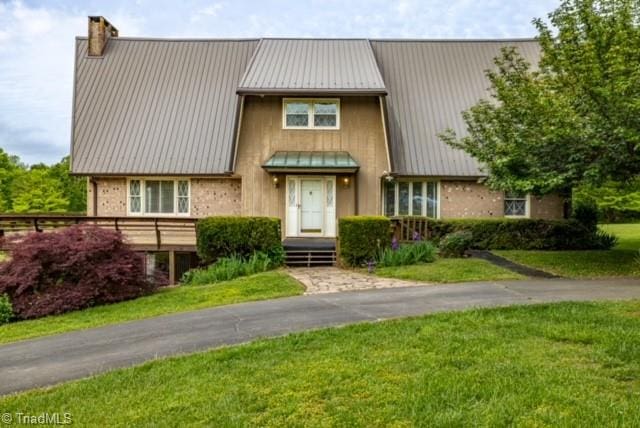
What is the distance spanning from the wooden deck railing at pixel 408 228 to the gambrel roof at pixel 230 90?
2156mm

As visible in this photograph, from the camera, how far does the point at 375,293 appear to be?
31.8 feet

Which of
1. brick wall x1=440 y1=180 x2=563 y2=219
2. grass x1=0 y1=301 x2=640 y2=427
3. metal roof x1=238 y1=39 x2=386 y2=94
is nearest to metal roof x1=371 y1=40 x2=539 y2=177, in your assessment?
brick wall x1=440 y1=180 x2=563 y2=219

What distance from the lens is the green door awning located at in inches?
637

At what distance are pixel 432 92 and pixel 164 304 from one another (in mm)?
13793

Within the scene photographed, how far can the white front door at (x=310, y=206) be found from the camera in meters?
17.4

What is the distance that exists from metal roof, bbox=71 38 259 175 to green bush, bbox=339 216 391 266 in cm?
578

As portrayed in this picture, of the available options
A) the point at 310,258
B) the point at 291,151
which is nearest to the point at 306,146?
the point at 291,151

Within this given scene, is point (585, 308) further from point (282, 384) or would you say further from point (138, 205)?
point (138, 205)

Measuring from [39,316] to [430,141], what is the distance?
44.6 ft

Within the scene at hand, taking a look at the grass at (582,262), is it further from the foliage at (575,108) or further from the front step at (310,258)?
the front step at (310,258)

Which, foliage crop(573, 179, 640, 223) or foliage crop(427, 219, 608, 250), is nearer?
foliage crop(573, 179, 640, 223)

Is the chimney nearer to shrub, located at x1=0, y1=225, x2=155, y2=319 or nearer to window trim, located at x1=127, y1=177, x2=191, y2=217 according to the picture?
window trim, located at x1=127, y1=177, x2=191, y2=217

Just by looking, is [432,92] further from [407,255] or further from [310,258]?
[310,258]

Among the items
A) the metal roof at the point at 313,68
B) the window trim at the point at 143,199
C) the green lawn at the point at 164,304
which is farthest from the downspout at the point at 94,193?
the green lawn at the point at 164,304
